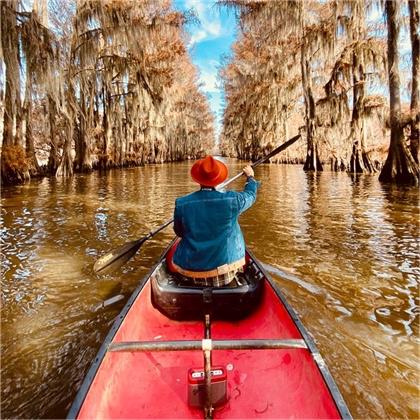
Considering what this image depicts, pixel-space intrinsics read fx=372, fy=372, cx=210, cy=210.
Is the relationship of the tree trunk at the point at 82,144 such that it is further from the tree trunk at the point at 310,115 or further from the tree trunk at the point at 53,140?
the tree trunk at the point at 310,115

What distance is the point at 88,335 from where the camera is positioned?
12.7 ft

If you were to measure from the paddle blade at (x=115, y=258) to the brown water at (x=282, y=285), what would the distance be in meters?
0.23

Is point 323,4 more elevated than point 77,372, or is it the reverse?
point 323,4

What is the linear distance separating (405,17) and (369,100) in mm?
5213

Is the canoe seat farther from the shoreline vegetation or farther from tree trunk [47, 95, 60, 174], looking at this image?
tree trunk [47, 95, 60, 174]

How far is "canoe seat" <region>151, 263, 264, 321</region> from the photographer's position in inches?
145

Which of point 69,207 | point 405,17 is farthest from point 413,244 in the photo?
point 405,17

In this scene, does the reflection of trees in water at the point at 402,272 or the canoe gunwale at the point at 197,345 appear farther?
the reflection of trees in water at the point at 402,272

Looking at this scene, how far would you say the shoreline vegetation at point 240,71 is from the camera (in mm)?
14445

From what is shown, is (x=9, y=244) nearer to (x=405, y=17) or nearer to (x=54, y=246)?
(x=54, y=246)

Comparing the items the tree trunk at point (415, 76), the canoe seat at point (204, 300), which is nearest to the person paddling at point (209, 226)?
the canoe seat at point (204, 300)

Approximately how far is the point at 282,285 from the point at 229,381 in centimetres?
Result: 245

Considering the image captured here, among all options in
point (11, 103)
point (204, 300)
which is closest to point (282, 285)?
point (204, 300)

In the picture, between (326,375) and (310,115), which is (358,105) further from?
(326,375)
